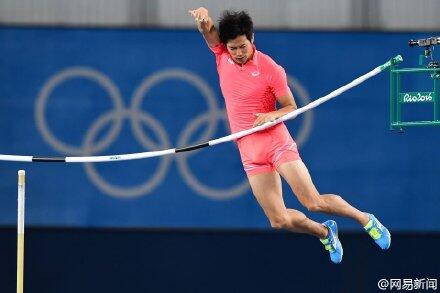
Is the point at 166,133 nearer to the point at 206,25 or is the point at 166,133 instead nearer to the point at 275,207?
the point at 275,207

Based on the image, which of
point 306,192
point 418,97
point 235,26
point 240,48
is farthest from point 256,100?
point 418,97

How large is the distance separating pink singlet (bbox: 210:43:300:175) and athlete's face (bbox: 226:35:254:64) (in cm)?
18

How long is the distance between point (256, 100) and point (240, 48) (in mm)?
617

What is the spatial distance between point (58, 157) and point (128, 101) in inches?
38.7

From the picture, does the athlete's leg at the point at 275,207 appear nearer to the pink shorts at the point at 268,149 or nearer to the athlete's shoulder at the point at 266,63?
the pink shorts at the point at 268,149

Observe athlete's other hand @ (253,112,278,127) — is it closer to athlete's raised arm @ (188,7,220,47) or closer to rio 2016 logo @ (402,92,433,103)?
athlete's raised arm @ (188,7,220,47)

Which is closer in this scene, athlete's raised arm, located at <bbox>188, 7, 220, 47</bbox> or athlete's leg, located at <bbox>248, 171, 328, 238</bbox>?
athlete's raised arm, located at <bbox>188, 7, 220, 47</bbox>

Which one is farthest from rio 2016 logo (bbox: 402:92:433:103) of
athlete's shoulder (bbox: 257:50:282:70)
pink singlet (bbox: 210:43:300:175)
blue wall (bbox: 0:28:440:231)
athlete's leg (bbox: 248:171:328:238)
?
blue wall (bbox: 0:28:440:231)

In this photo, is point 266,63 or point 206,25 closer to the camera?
point 206,25

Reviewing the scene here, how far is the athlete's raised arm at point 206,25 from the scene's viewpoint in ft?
49.1

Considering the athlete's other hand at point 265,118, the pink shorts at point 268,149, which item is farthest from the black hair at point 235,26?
the pink shorts at point 268,149

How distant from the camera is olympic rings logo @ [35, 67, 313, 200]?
17188mm

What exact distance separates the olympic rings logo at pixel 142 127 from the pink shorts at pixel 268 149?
1751 millimetres

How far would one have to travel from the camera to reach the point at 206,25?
1505 centimetres
